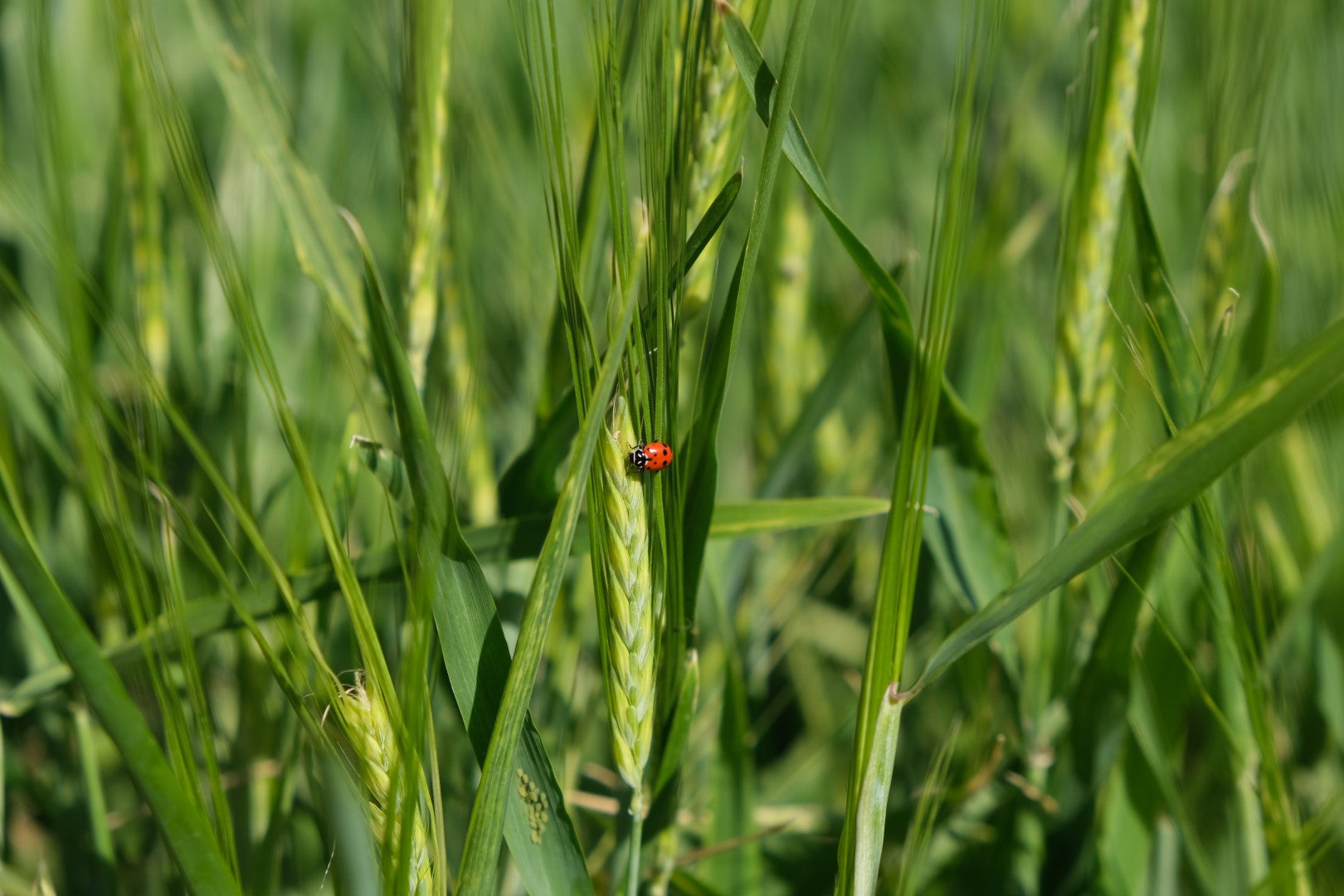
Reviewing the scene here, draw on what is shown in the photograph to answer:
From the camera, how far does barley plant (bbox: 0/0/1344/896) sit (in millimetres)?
323

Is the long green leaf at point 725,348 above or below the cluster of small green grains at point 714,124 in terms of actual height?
below

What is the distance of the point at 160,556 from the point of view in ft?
1.17

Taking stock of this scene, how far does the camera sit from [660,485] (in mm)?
347

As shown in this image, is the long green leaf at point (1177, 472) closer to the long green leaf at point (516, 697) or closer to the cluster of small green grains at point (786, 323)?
the long green leaf at point (516, 697)

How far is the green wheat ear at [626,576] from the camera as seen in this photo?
341 mm

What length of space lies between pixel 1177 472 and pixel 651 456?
17 centimetres

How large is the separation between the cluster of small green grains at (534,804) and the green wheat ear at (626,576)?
4 cm

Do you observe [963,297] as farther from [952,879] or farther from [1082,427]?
[952,879]

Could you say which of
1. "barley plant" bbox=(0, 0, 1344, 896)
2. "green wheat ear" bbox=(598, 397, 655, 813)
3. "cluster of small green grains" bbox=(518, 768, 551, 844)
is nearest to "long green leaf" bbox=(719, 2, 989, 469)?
"barley plant" bbox=(0, 0, 1344, 896)

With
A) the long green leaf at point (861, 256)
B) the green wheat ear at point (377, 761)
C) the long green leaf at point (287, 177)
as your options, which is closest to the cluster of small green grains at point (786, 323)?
the long green leaf at point (861, 256)

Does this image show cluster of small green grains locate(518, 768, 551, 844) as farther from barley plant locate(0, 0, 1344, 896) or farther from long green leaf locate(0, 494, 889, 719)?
long green leaf locate(0, 494, 889, 719)

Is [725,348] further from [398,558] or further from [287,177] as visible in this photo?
[287,177]

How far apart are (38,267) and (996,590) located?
2.56ft

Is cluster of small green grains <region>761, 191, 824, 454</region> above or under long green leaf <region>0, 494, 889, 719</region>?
above
